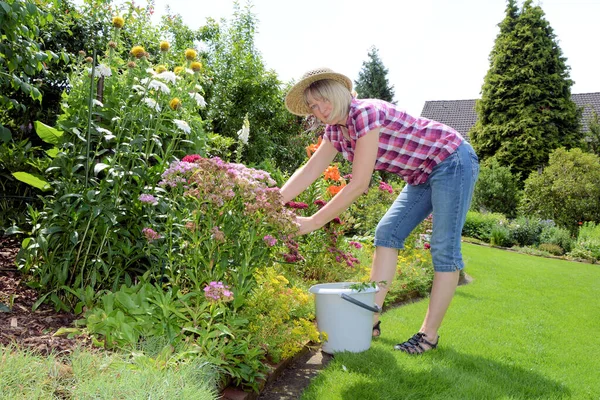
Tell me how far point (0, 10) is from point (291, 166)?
5.16 m

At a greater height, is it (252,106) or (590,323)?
(252,106)

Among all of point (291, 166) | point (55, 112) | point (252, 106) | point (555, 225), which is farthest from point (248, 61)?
point (555, 225)

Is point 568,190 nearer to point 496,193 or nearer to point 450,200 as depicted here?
point 496,193

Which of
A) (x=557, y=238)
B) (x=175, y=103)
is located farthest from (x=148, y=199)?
(x=557, y=238)

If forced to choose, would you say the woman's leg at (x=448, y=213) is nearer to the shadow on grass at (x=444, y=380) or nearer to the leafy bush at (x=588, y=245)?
the shadow on grass at (x=444, y=380)

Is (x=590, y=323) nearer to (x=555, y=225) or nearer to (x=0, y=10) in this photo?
(x=0, y=10)

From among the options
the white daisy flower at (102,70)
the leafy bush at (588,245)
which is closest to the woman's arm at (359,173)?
the white daisy flower at (102,70)

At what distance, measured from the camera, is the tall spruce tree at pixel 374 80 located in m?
22.9

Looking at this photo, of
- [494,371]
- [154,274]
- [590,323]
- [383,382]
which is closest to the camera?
[383,382]

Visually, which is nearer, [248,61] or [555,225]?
[248,61]

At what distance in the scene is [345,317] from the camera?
8.11ft

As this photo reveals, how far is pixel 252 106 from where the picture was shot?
644cm

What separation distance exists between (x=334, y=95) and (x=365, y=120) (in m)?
0.19

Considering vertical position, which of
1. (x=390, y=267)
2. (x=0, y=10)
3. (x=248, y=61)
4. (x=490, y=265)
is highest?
(x=248, y=61)
